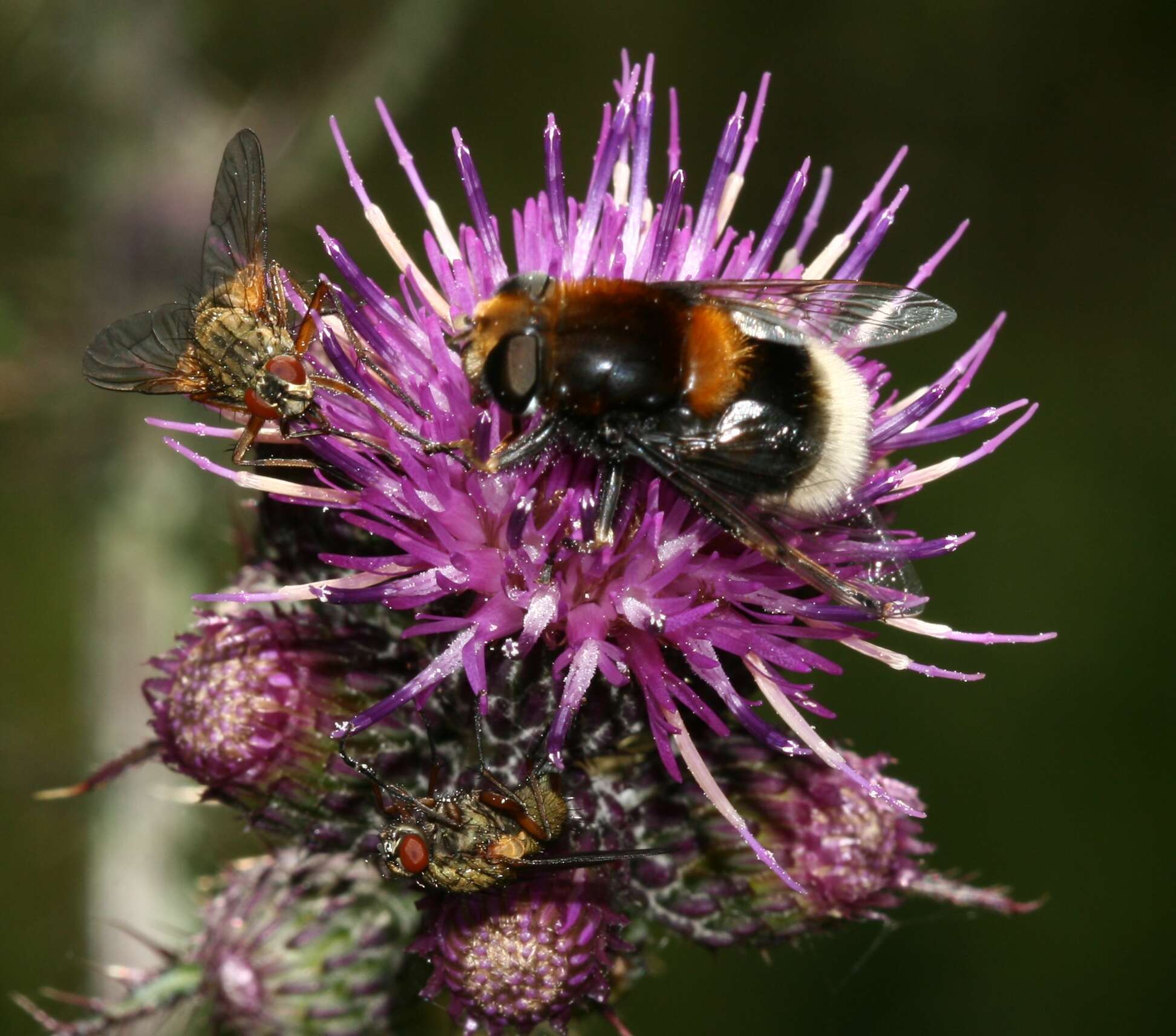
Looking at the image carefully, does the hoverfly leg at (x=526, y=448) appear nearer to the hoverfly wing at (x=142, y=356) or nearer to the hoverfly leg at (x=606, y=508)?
the hoverfly leg at (x=606, y=508)

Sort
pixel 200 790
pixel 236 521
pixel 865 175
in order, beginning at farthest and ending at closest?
pixel 865 175 → pixel 236 521 → pixel 200 790

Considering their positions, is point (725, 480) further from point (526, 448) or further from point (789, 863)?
point (789, 863)

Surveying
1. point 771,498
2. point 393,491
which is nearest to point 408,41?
point 393,491

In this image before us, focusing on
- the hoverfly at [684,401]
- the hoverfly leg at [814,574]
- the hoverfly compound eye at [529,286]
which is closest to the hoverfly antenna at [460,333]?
the hoverfly at [684,401]

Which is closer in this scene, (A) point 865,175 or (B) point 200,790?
(B) point 200,790

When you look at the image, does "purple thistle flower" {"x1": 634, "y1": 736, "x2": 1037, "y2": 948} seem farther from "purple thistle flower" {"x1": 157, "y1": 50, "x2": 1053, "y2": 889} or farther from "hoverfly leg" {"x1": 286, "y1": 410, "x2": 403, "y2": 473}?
"hoverfly leg" {"x1": 286, "y1": 410, "x2": 403, "y2": 473}

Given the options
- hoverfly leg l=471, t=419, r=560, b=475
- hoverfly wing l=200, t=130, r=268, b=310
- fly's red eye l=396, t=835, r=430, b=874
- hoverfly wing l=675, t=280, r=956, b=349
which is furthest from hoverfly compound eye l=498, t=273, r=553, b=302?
fly's red eye l=396, t=835, r=430, b=874

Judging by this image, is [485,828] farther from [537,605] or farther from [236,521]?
[236,521]
